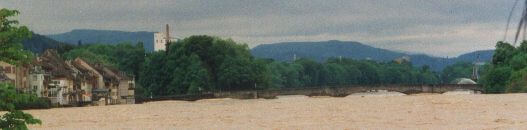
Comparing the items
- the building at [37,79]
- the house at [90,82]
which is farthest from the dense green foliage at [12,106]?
the house at [90,82]

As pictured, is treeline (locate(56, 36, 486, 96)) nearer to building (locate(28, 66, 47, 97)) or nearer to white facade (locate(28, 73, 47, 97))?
building (locate(28, 66, 47, 97))

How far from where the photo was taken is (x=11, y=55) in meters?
13.7

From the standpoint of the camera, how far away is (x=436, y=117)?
4328 cm

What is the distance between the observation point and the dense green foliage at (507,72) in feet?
268

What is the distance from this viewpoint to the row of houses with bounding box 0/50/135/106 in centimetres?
8938

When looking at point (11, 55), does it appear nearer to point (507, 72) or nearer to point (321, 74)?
point (507, 72)

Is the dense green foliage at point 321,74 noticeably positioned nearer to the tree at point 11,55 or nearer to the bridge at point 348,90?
the bridge at point 348,90

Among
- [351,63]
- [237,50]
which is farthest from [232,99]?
[351,63]

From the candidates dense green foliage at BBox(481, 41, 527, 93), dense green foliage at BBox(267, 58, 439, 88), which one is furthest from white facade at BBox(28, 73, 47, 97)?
dense green foliage at BBox(267, 58, 439, 88)

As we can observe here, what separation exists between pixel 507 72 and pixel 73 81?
136 ft

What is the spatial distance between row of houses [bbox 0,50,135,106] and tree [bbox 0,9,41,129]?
6961 cm

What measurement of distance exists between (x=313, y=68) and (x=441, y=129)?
5315 inches

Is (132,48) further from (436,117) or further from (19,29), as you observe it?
(19,29)

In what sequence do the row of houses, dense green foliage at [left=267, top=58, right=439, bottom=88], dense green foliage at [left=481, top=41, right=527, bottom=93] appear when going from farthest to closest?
dense green foliage at [left=267, top=58, right=439, bottom=88]
the row of houses
dense green foliage at [left=481, top=41, right=527, bottom=93]
